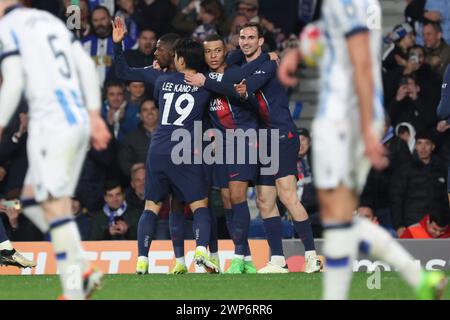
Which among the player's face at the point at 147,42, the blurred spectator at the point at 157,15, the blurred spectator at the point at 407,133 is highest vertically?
the blurred spectator at the point at 157,15

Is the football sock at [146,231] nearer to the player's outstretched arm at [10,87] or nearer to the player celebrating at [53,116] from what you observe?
the player celebrating at [53,116]

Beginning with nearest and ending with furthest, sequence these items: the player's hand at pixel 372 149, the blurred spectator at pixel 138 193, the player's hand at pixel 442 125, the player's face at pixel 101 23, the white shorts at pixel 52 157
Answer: the player's hand at pixel 372 149 < the white shorts at pixel 52 157 < the blurred spectator at pixel 138 193 < the player's hand at pixel 442 125 < the player's face at pixel 101 23

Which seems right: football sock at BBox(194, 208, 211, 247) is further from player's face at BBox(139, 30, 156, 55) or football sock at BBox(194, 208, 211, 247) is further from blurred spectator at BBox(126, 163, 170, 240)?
player's face at BBox(139, 30, 156, 55)

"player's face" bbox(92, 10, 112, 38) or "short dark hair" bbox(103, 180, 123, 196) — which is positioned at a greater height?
"player's face" bbox(92, 10, 112, 38)

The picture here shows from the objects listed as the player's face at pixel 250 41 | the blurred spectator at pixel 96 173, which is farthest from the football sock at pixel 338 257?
the blurred spectator at pixel 96 173

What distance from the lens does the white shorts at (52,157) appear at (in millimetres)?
8375

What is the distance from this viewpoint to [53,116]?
8438 mm

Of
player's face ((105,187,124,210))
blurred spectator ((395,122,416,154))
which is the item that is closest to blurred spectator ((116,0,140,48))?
player's face ((105,187,124,210))

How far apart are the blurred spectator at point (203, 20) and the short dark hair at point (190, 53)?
15.8 feet

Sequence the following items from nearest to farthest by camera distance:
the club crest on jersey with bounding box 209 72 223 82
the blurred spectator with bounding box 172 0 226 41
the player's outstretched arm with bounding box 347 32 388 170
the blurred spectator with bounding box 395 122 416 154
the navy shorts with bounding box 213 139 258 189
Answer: the player's outstretched arm with bounding box 347 32 388 170 < the club crest on jersey with bounding box 209 72 223 82 < the navy shorts with bounding box 213 139 258 189 < the blurred spectator with bounding box 395 122 416 154 < the blurred spectator with bounding box 172 0 226 41

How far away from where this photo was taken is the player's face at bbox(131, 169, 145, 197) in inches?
641

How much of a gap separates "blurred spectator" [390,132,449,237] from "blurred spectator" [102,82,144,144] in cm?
374
